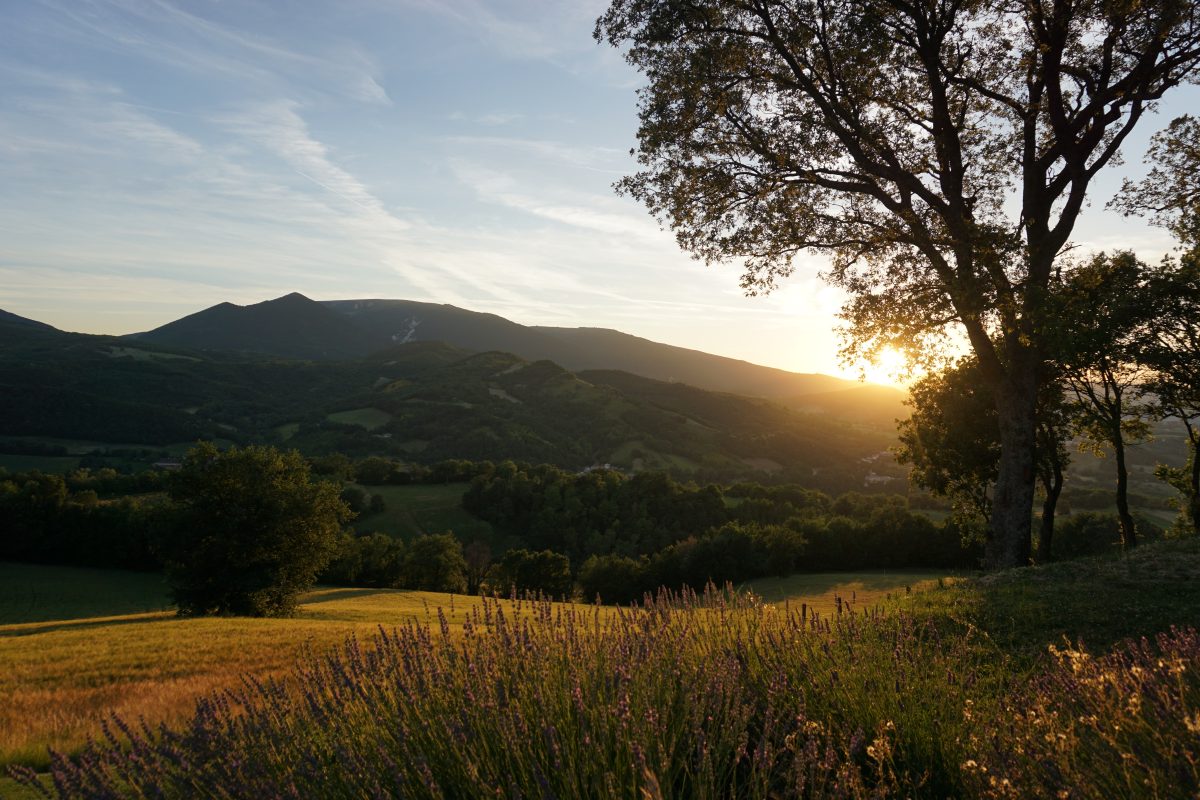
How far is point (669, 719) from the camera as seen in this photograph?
4.45 meters

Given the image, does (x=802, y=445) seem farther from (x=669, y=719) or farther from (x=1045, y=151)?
(x=669, y=719)

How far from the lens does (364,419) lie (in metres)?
191

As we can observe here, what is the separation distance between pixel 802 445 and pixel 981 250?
5736 inches

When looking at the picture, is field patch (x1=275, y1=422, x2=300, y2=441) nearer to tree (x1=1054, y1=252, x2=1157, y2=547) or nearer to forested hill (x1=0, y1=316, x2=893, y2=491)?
forested hill (x1=0, y1=316, x2=893, y2=491)

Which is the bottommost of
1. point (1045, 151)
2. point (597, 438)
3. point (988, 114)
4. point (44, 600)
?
point (44, 600)

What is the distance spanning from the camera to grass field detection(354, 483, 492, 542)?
8962 centimetres

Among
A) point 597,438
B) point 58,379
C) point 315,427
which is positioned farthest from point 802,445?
point 58,379

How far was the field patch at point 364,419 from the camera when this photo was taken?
18425 cm

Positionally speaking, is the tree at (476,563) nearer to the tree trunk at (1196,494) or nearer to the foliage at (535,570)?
the foliage at (535,570)

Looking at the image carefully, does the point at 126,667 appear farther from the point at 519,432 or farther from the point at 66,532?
the point at 519,432

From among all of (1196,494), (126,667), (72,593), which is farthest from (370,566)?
(1196,494)

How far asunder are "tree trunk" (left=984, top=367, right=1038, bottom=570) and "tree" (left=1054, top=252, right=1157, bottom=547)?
3.30 feet

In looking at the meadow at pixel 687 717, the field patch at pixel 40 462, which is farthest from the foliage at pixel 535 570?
the field patch at pixel 40 462

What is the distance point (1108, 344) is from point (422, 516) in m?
90.6
